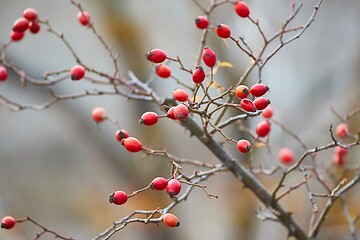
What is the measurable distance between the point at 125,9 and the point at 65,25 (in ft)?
4.59

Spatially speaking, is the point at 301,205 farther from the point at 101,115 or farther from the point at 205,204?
the point at 205,204

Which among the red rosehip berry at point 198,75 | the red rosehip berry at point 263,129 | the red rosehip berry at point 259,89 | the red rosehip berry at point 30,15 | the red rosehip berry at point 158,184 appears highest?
the red rosehip berry at point 30,15

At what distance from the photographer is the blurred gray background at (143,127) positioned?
9.67 feet

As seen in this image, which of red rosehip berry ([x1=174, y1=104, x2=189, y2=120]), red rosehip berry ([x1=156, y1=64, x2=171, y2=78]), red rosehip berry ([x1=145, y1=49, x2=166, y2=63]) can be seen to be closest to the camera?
red rosehip berry ([x1=174, y1=104, x2=189, y2=120])

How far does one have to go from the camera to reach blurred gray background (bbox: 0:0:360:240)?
2.95m

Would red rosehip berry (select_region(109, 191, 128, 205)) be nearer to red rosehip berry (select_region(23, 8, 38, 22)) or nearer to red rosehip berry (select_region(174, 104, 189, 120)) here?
red rosehip berry (select_region(174, 104, 189, 120))

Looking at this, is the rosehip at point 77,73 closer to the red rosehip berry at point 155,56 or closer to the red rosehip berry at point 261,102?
the red rosehip berry at point 155,56

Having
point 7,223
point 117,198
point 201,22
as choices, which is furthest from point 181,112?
point 7,223

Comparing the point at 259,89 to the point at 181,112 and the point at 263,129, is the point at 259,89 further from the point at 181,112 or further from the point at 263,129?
the point at 263,129

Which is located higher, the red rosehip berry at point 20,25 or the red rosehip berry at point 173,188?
the red rosehip berry at point 20,25

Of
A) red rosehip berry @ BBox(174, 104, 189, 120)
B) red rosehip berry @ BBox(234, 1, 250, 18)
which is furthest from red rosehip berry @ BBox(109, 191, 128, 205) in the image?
red rosehip berry @ BBox(234, 1, 250, 18)

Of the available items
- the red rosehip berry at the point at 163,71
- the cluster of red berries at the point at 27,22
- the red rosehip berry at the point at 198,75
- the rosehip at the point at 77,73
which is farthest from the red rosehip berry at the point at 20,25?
the red rosehip berry at the point at 198,75

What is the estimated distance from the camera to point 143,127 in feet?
10.7

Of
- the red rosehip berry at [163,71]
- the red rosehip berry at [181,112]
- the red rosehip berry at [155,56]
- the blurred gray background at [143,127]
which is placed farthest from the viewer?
the blurred gray background at [143,127]
